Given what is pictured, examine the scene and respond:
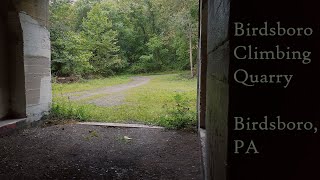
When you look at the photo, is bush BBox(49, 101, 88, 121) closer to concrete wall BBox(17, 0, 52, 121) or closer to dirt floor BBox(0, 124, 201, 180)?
concrete wall BBox(17, 0, 52, 121)

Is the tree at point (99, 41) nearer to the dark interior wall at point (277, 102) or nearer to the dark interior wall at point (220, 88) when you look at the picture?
the dark interior wall at point (220, 88)

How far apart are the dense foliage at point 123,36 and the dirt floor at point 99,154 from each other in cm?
1076

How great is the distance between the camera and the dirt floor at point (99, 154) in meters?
4.16

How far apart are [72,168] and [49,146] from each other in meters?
1.37

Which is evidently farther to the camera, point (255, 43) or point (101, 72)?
point (101, 72)

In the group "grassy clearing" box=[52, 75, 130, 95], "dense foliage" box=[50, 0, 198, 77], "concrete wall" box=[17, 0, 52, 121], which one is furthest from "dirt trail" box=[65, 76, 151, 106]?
"concrete wall" box=[17, 0, 52, 121]

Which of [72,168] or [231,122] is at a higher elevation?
[231,122]

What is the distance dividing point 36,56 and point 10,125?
1.64 m

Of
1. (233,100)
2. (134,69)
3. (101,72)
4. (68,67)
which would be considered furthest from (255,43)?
(134,69)

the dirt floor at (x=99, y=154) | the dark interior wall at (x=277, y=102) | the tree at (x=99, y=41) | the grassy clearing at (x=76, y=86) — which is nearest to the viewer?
the dark interior wall at (x=277, y=102)

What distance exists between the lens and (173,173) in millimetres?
4203

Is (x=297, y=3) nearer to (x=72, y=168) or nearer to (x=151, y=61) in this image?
(x=72, y=168)

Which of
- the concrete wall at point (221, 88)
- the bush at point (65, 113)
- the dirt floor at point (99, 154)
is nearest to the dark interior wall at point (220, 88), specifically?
the concrete wall at point (221, 88)

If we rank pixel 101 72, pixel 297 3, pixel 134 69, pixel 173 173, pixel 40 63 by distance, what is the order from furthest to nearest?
1. pixel 134 69
2. pixel 101 72
3. pixel 40 63
4. pixel 173 173
5. pixel 297 3
